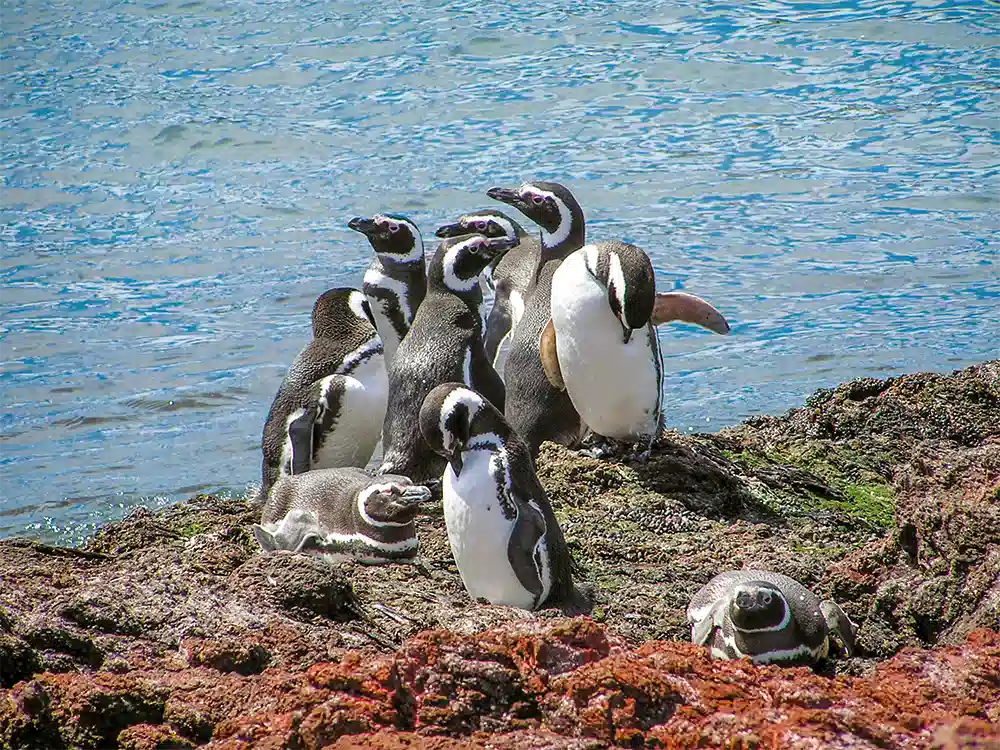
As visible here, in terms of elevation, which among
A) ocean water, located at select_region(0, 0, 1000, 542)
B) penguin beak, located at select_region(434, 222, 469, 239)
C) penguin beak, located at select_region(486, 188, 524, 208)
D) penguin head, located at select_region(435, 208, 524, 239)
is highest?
penguin beak, located at select_region(486, 188, 524, 208)

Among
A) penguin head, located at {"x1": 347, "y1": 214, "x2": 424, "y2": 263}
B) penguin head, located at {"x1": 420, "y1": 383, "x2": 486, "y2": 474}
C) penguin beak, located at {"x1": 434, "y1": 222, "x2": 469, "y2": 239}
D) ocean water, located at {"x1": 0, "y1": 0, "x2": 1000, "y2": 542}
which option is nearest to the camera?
penguin head, located at {"x1": 420, "y1": 383, "x2": 486, "y2": 474}

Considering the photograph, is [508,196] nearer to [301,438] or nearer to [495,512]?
[301,438]

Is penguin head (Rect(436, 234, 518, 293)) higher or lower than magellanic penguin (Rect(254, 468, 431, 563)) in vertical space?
higher

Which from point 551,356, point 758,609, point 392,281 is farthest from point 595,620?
point 392,281

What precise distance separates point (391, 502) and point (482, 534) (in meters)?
0.43

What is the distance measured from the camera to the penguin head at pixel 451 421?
4570 millimetres

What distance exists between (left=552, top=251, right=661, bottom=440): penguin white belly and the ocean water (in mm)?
2556

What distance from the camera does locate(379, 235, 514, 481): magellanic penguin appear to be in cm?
588

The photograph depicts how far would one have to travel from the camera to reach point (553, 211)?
Answer: 6941 mm

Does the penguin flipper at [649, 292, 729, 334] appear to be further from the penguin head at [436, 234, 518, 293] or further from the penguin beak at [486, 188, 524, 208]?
the penguin beak at [486, 188, 524, 208]

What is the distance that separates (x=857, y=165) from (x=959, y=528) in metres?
10.9

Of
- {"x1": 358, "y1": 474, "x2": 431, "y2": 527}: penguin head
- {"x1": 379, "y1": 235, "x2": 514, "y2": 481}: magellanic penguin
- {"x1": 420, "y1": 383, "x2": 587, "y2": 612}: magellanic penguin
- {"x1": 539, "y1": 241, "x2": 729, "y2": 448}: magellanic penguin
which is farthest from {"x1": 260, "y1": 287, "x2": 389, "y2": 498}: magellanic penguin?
{"x1": 420, "y1": 383, "x2": 587, "y2": 612}: magellanic penguin

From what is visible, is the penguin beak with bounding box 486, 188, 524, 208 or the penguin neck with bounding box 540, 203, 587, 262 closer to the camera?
the penguin neck with bounding box 540, 203, 587, 262

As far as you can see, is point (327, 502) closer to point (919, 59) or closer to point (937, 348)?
point (937, 348)
